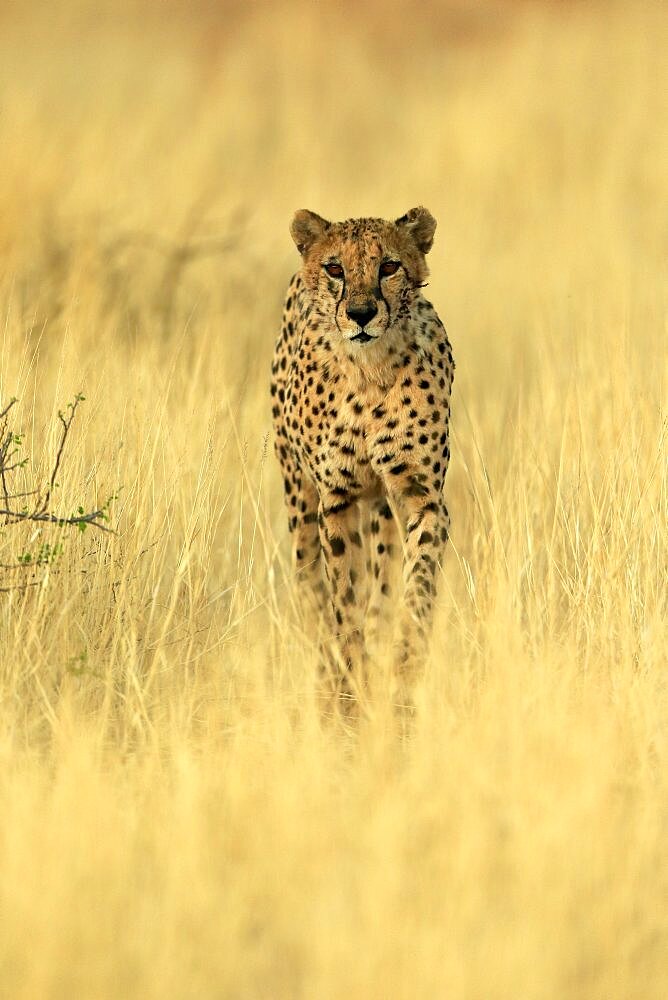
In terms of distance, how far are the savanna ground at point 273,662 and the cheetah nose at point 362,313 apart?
52cm

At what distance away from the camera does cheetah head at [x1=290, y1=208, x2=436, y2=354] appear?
3.52 metres

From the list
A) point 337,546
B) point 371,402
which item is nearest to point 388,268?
point 371,402

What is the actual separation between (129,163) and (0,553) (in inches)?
203

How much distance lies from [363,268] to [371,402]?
1.03 feet

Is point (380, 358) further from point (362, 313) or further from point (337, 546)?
point (337, 546)

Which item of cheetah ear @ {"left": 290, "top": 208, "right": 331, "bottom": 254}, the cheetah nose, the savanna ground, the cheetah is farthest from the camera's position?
cheetah ear @ {"left": 290, "top": 208, "right": 331, "bottom": 254}

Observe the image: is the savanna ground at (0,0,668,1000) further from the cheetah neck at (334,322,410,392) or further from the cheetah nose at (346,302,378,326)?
the cheetah nose at (346,302,378,326)

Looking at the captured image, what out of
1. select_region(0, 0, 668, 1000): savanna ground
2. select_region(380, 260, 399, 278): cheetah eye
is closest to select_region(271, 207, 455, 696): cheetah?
select_region(380, 260, 399, 278): cheetah eye

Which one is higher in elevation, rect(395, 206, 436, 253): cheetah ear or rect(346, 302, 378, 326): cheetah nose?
rect(395, 206, 436, 253): cheetah ear

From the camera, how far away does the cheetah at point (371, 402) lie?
3.60 m

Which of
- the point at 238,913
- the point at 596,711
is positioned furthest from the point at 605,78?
the point at 238,913

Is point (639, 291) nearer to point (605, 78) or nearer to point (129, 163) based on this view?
point (129, 163)

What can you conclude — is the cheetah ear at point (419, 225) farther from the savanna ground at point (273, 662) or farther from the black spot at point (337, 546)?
the black spot at point (337, 546)

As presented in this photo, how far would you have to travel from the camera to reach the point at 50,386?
4941mm
